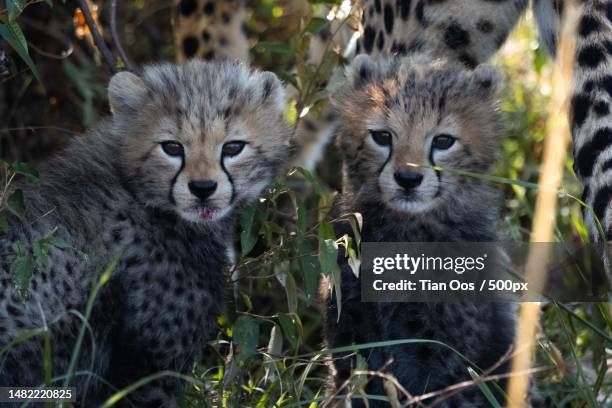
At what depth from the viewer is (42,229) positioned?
291 centimetres

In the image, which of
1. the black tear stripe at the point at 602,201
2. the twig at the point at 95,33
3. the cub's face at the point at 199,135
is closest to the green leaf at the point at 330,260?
the cub's face at the point at 199,135

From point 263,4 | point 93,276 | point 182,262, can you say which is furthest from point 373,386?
point 263,4

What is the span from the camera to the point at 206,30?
513 centimetres

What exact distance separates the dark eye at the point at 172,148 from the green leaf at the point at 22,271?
0.51m

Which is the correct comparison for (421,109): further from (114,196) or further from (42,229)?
(42,229)

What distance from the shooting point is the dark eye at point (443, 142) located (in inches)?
126

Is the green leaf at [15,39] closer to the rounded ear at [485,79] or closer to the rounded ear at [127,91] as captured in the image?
the rounded ear at [127,91]

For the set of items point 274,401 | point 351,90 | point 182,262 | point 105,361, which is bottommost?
point 274,401

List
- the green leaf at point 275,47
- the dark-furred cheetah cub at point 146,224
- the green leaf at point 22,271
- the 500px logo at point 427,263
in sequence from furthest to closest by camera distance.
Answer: the green leaf at point 275,47
the 500px logo at point 427,263
the dark-furred cheetah cub at point 146,224
the green leaf at point 22,271

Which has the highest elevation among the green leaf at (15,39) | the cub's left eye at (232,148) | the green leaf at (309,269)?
the green leaf at (15,39)

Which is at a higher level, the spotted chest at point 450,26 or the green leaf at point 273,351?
the spotted chest at point 450,26

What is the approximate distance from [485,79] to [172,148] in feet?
3.37

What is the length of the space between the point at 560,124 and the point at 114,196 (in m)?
1.62

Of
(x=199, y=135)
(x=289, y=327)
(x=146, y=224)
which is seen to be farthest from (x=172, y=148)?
(x=289, y=327)
